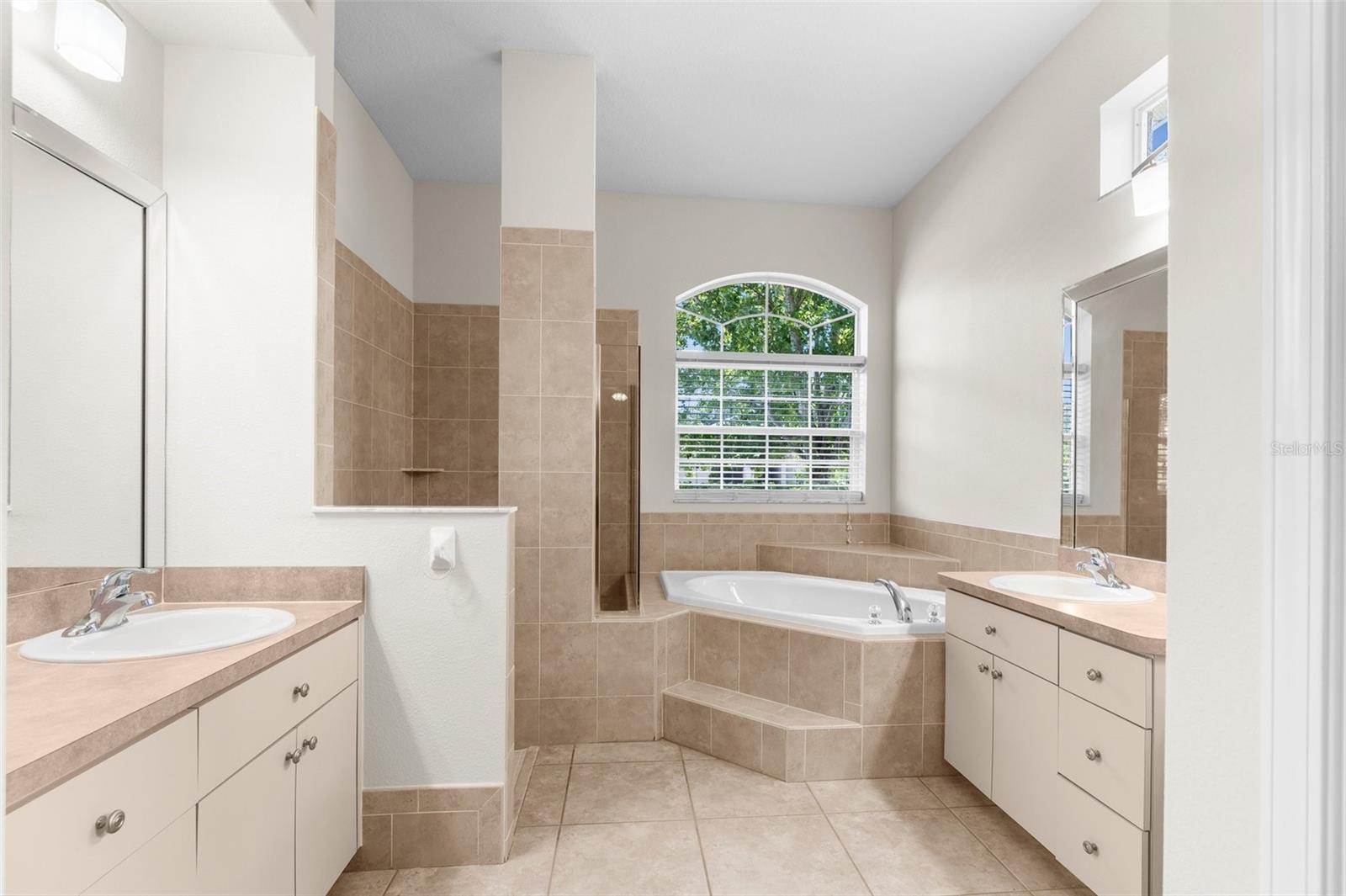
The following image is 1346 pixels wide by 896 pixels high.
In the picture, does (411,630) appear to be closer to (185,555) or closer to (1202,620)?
(185,555)

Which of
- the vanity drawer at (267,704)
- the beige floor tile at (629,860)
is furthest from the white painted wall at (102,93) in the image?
the beige floor tile at (629,860)

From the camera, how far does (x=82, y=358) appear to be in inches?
65.5

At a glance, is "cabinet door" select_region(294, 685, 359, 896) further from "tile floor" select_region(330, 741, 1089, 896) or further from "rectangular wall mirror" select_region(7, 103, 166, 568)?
"rectangular wall mirror" select_region(7, 103, 166, 568)

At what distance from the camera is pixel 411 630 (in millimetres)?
1989

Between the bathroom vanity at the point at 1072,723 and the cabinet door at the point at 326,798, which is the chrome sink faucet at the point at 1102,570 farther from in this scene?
the cabinet door at the point at 326,798

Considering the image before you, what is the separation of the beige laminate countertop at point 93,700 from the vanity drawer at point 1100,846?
1969 millimetres

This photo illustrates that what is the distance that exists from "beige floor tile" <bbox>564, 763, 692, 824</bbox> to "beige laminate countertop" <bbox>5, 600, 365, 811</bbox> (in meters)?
1.24

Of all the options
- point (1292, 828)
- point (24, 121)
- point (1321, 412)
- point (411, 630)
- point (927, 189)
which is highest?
point (927, 189)

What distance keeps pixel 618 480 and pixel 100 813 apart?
2443 millimetres

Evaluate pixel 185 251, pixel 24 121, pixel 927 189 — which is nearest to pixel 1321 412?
pixel 24 121

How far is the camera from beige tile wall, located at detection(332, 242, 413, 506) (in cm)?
294

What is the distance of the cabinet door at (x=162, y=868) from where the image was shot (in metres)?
1.07

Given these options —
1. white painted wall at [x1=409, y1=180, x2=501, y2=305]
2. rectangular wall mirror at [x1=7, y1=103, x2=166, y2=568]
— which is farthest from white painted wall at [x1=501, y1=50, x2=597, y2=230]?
rectangular wall mirror at [x1=7, y1=103, x2=166, y2=568]

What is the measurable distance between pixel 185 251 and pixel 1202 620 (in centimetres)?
231
